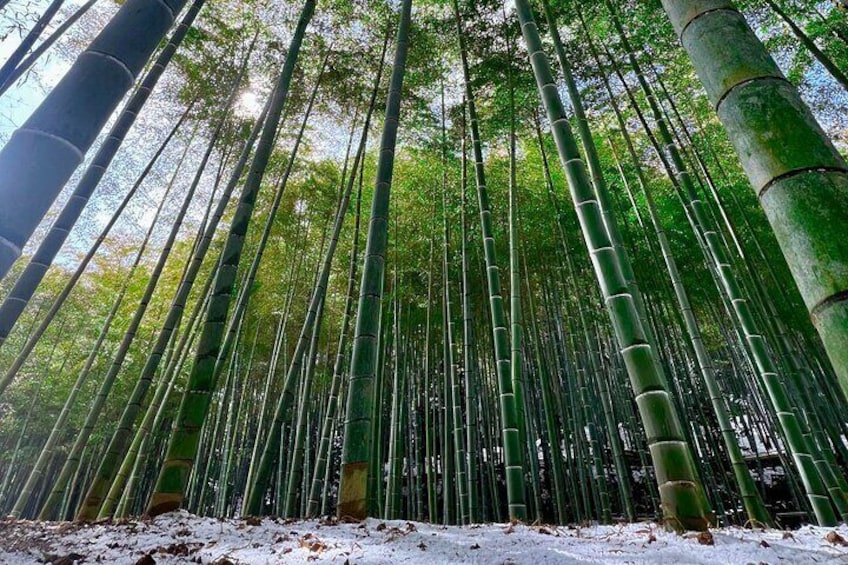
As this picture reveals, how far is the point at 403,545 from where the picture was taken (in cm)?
164

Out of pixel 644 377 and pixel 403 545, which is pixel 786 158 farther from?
pixel 403 545

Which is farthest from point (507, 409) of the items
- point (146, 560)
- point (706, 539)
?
point (146, 560)

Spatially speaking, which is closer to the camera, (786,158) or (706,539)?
(786,158)

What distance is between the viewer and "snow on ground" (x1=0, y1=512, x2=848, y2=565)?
1407 mm

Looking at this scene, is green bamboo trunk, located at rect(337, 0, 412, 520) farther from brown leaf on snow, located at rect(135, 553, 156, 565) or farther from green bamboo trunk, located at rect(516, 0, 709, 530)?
green bamboo trunk, located at rect(516, 0, 709, 530)

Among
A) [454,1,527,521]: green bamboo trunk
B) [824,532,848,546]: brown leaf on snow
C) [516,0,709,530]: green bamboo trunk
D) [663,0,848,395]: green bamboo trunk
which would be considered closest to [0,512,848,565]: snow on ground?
[824,532,848,546]: brown leaf on snow

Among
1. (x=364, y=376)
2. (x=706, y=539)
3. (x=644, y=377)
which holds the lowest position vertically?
(x=706, y=539)

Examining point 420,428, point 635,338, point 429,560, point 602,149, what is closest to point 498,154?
point 602,149

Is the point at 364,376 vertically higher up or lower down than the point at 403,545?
higher up

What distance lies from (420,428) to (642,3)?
6.49 meters

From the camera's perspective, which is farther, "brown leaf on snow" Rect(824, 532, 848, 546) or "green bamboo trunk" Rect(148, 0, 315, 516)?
"green bamboo trunk" Rect(148, 0, 315, 516)

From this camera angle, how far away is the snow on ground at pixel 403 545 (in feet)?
4.62

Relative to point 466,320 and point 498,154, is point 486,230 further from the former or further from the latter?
point 498,154

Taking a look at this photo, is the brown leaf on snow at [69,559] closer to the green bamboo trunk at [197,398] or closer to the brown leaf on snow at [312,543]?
the green bamboo trunk at [197,398]
